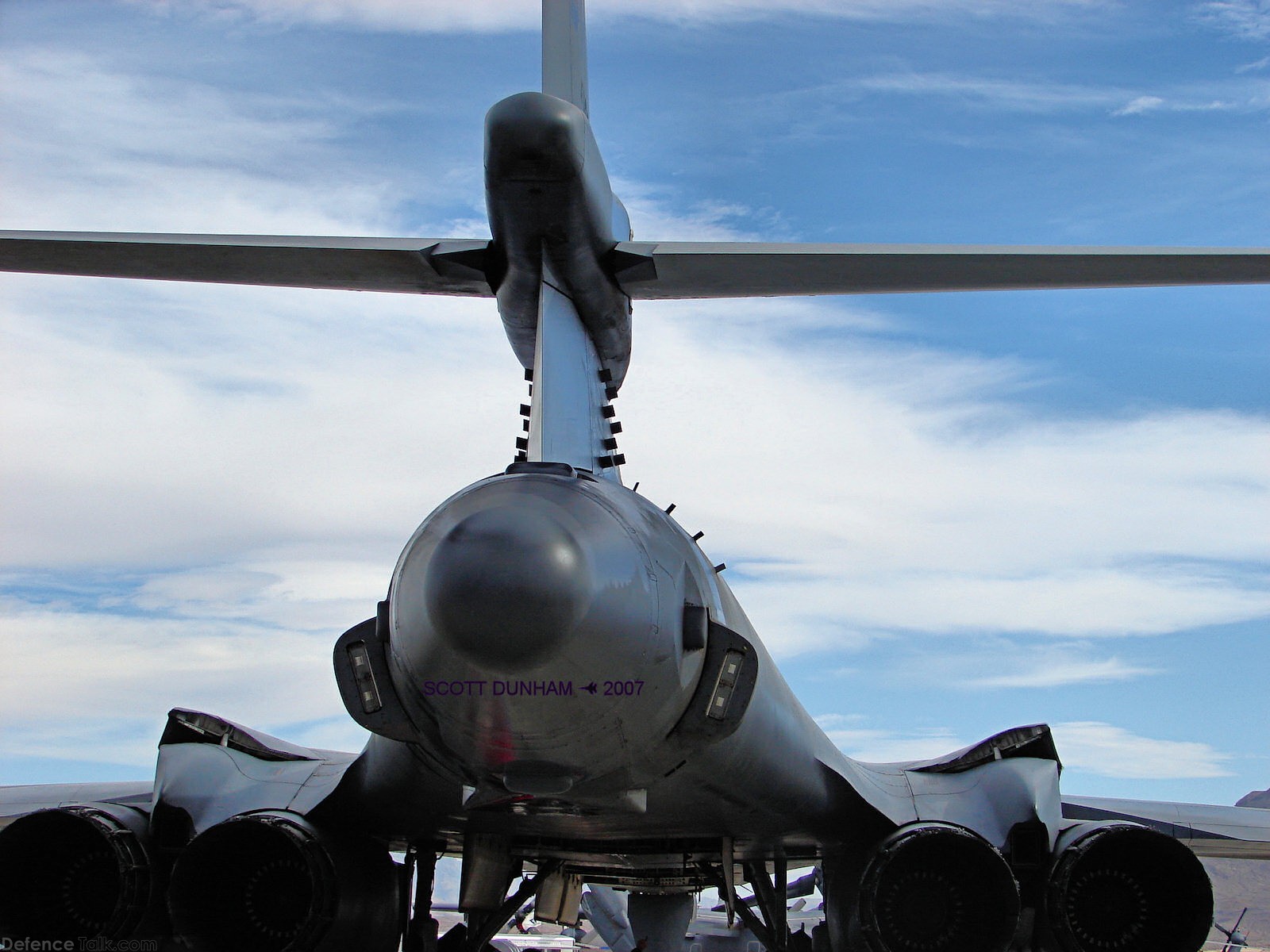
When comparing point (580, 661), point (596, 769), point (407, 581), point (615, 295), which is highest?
point (615, 295)

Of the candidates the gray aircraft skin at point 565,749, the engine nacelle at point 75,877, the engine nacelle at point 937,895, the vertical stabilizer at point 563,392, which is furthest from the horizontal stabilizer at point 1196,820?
the engine nacelle at point 75,877

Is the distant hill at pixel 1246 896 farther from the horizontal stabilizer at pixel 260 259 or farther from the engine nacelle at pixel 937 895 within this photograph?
the horizontal stabilizer at pixel 260 259

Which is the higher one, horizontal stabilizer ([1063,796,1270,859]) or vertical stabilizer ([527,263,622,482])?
vertical stabilizer ([527,263,622,482])

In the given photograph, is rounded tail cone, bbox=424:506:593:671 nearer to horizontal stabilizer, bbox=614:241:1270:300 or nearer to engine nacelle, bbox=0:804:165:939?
horizontal stabilizer, bbox=614:241:1270:300

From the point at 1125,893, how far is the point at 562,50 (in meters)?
6.19

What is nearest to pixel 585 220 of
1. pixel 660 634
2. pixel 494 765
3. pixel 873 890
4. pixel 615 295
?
pixel 615 295

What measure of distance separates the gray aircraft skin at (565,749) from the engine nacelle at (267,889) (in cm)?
2

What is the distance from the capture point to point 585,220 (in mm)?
5668

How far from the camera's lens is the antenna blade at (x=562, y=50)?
23.0 feet

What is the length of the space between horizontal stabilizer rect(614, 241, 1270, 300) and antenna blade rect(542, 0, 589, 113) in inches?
54.8

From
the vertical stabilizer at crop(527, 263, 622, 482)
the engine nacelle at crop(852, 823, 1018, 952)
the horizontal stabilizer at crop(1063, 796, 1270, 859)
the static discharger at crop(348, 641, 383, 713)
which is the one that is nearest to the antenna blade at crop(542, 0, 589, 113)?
the vertical stabilizer at crop(527, 263, 622, 482)

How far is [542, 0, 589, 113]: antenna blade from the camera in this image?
7.01 metres

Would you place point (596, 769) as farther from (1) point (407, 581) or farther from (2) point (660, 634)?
(1) point (407, 581)

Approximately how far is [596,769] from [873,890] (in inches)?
130
